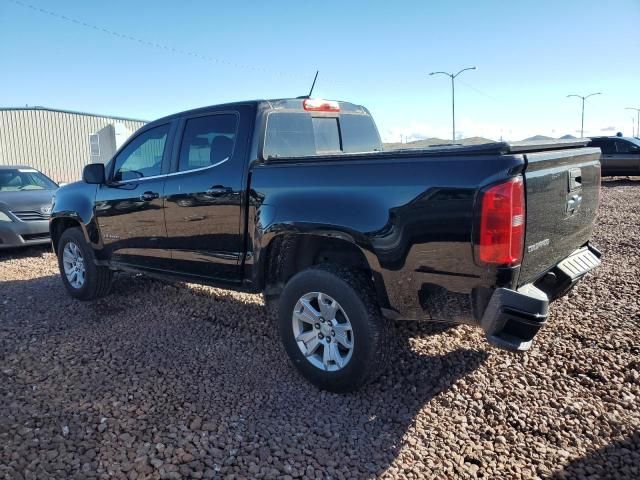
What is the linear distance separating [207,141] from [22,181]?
6996 millimetres

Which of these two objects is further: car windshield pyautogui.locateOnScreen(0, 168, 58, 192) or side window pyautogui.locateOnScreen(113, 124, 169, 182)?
car windshield pyautogui.locateOnScreen(0, 168, 58, 192)

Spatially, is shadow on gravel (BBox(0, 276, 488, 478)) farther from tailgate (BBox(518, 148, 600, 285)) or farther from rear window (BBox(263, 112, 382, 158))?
rear window (BBox(263, 112, 382, 158))

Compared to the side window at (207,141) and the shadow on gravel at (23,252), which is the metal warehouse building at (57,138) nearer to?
the shadow on gravel at (23,252)

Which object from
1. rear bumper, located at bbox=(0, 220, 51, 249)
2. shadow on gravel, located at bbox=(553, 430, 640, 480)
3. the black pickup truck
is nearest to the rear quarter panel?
the black pickup truck

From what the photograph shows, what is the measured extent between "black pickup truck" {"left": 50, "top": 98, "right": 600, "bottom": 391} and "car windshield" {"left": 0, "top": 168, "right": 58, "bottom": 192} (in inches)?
213

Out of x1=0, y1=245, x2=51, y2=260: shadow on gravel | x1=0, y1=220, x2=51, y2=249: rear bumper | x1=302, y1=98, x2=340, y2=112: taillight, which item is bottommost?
x1=0, y1=245, x2=51, y2=260: shadow on gravel

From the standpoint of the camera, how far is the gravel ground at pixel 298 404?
265cm

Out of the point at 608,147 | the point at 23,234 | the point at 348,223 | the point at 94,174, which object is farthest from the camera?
the point at 608,147

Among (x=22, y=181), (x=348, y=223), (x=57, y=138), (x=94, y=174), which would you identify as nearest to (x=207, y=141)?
(x=94, y=174)

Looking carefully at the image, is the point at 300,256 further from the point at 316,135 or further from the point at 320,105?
the point at 320,105

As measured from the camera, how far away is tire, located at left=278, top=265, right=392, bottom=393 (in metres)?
3.12

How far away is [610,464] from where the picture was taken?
2.57 meters

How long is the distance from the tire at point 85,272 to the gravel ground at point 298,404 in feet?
2.11

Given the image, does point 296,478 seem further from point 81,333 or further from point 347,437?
point 81,333
